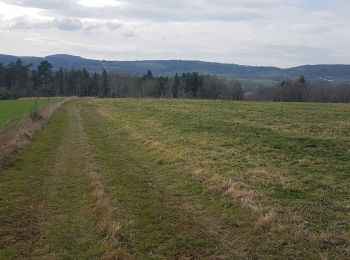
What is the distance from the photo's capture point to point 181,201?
10.6 meters

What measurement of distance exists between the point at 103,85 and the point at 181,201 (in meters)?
129

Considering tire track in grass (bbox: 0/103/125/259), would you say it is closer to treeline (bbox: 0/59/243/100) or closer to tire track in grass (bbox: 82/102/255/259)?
tire track in grass (bbox: 82/102/255/259)

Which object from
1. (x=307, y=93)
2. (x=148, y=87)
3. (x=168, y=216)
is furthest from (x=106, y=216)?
(x=148, y=87)

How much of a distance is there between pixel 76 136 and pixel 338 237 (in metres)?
18.9

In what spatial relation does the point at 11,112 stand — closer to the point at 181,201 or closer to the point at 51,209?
the point at 51,209

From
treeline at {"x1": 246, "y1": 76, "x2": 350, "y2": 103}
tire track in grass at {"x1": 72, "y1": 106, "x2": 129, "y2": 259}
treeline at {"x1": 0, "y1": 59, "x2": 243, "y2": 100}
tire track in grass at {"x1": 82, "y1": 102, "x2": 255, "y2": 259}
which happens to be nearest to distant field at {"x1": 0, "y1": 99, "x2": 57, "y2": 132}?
tire track in grass at {"x1": 72, "y1": 106, "x2": 129, "y2": 259}

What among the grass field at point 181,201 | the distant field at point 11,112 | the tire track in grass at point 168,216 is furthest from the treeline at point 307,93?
the tire track in grass at point 168,216

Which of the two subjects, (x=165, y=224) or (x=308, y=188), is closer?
(x=165, y=224)

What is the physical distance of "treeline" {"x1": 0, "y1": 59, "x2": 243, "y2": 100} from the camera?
13162 centimetres

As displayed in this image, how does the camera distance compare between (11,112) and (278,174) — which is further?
(11,112)

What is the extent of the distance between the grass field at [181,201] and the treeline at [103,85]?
114347 mm

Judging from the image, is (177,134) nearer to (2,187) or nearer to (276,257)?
(2,187)

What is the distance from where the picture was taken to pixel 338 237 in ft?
25.5

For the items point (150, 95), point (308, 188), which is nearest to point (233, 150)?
point (308, 188)
